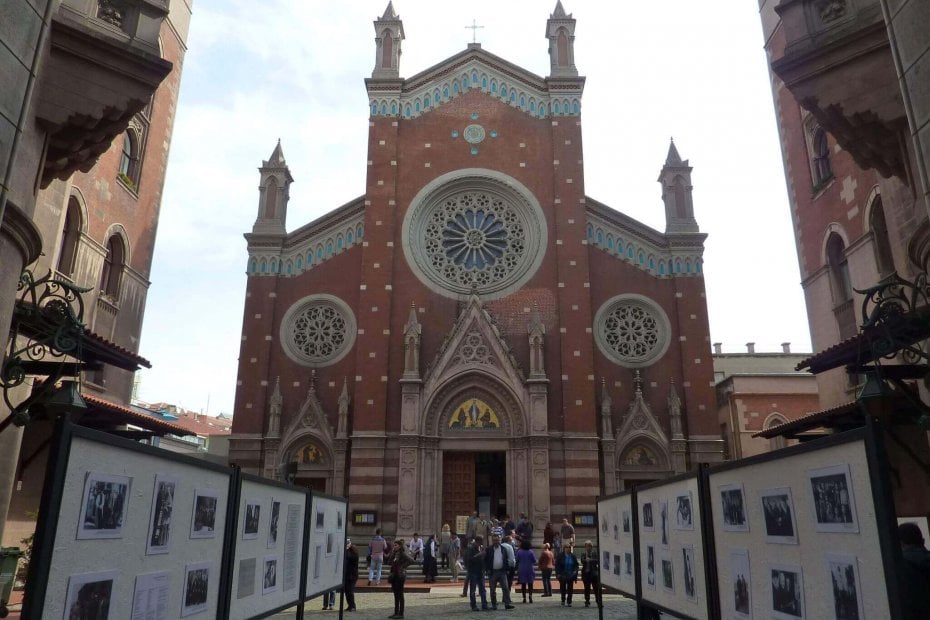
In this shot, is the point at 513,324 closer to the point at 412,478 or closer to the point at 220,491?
the point at 412,478

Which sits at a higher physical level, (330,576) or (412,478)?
(412,478)

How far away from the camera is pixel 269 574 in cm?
802

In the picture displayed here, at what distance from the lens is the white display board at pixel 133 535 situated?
451cm

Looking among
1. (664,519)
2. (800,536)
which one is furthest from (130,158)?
(800,536)

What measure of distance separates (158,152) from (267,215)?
349 inches

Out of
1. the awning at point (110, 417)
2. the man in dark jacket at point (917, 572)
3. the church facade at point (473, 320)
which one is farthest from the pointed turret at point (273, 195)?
the man in dark jacket at point (917, 572)

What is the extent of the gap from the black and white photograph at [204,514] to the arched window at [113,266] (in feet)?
54.6

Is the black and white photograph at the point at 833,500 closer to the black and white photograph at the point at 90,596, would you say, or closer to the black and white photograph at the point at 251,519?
the black and white photograph at the point at 90,596

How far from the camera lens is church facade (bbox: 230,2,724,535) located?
27.4 meters

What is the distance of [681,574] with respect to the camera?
733cm

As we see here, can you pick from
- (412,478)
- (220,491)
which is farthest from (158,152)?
(220,491)

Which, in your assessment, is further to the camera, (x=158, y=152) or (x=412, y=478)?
(x=412, y=478)

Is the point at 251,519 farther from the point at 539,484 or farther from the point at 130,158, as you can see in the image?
the point at 539,484

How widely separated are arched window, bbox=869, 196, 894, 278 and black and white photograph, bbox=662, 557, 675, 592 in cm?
1236
